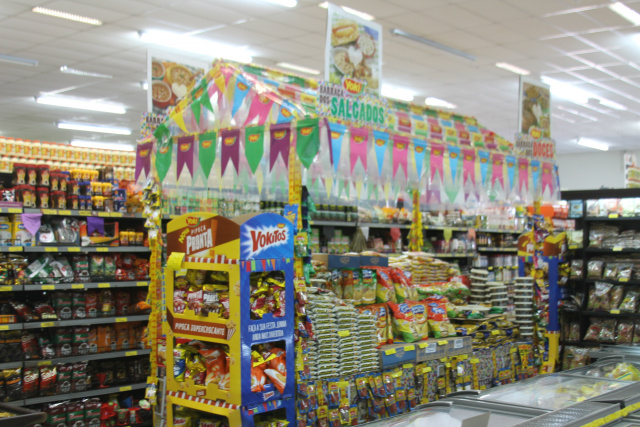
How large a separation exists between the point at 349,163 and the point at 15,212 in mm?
3177

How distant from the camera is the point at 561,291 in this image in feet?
25.7

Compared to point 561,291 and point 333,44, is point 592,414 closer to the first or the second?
point 333,44

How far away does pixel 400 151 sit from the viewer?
15.8 feet

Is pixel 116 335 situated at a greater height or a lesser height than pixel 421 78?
lesser

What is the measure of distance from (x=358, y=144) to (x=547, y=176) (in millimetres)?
3209

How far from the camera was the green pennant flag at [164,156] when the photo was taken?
512cm

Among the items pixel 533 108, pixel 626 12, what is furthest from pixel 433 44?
pixel 533 108

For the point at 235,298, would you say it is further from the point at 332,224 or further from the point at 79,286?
the point at 332,224

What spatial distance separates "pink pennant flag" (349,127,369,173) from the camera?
4289 mm

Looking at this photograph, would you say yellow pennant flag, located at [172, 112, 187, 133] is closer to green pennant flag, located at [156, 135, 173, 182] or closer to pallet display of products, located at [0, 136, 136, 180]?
green pennant flag, located at [156, 135, 173, 182]

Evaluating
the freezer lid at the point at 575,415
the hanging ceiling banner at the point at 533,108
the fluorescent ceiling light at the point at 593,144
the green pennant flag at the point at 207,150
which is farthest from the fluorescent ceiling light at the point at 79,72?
the fluorescent ceiling light at the point at 593,144

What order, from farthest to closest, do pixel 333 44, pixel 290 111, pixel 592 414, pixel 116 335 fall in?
pixel 116 335 < pixel 333 44 < pixel 290 111 < pixel 592 414

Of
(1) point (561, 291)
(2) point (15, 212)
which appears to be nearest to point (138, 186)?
(2) point (15, 212)

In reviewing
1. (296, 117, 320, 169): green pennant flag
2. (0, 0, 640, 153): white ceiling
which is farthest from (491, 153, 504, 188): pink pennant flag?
(0, 0, 640, 153): white ceiling
